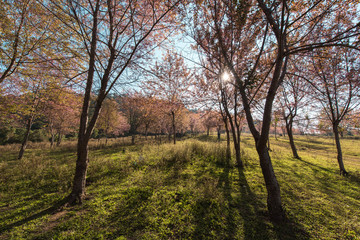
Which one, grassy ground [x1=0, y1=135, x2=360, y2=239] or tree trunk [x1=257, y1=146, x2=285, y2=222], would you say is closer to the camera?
grassy ground [x1=0, y1=135, x2=360, y2=239]

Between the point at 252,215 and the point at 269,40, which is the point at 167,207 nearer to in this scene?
the point at 252,215

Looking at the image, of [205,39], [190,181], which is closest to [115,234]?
[190,181]

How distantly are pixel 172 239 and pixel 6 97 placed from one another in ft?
35.1

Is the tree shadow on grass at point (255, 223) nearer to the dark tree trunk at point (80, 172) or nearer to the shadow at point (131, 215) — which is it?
the shadow at point (131, 215)

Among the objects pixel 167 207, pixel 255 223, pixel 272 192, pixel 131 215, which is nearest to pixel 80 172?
pixel 131 215

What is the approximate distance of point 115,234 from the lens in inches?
117

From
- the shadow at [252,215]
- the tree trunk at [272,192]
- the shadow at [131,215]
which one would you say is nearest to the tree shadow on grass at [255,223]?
the shadow at [252,215]

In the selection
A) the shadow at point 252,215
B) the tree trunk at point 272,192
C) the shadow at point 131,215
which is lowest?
the shadow at point 252,215

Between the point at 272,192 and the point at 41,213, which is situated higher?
the point at 272,192

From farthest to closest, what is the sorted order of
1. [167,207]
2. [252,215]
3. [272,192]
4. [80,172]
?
[80,172] < [167,207] < [252,215] < [272,192]

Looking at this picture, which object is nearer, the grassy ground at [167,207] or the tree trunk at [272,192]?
the grassy ground at [167,207]

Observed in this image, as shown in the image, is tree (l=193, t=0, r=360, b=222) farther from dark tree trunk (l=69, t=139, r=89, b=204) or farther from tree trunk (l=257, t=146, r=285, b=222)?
dark tree trunk (l=69, t=139, r=89, b=204)

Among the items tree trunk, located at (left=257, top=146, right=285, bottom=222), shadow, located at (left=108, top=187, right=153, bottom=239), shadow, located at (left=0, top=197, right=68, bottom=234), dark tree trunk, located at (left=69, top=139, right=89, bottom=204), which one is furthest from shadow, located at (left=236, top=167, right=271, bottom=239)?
shadow, located at (left=0, top=197, right=68, bottom=234)

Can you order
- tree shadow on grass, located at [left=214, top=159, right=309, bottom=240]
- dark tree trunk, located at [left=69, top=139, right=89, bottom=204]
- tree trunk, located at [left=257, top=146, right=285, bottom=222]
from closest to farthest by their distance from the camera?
1. tree shadow on grass, located at [left=214, top=159, right=309, bottom=240]
2. tree trunk, located at [left=257, top=146, right=285, bottom=222]
3. dark tree trunk, located at [left=69, top=139, right=89, bottom=204]
